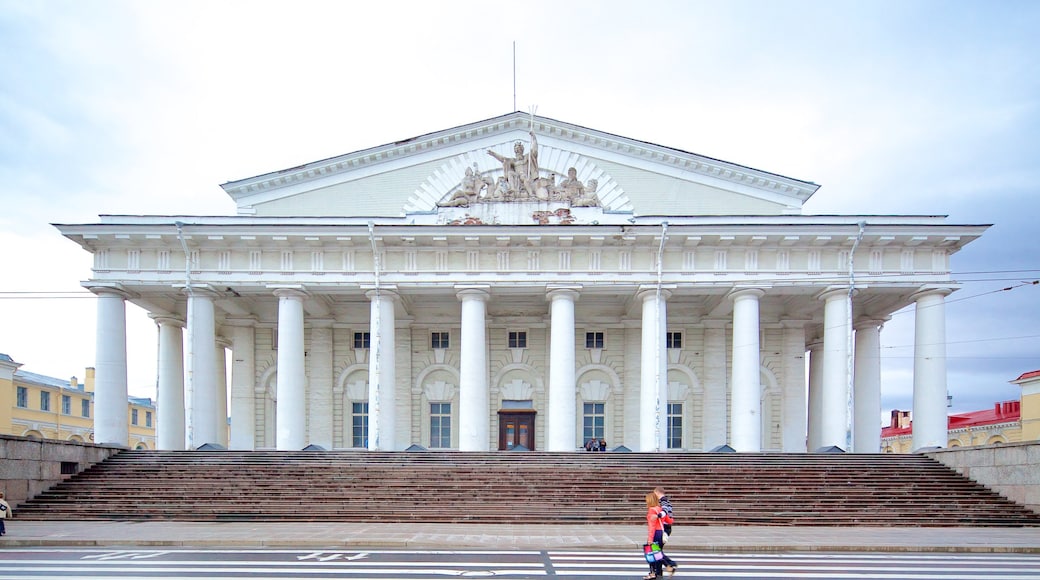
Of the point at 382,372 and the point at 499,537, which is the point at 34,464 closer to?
the point at 382,372

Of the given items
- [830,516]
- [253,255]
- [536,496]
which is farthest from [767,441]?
[253,255]

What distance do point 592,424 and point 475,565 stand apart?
77.9ft

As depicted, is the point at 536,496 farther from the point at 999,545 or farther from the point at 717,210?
the point at 717,210

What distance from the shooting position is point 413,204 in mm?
34094

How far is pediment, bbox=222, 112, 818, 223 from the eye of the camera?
34.0 metres

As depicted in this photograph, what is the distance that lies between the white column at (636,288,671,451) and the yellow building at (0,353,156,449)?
125ft

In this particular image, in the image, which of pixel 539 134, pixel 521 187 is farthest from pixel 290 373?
pixel 539 134

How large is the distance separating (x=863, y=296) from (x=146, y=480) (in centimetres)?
2738

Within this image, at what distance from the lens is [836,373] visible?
30.6m

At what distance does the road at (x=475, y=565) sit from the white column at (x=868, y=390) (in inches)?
726

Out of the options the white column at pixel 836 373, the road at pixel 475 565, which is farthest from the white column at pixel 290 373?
the white column at pixel 836 373

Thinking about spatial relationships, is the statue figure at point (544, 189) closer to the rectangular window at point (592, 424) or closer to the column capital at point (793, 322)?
the rectangular window at point (592, 424)

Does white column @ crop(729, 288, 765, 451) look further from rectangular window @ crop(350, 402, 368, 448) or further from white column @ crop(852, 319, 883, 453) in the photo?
rectangular window @ crop(350, 402, 368, 448)

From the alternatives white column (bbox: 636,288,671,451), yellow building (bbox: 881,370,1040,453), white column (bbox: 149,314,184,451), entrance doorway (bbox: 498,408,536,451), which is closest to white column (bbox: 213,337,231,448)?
white column (bbox: 149,314,184,451)
